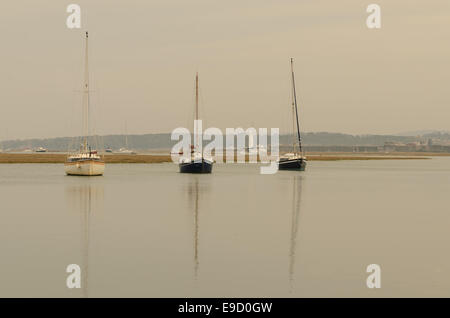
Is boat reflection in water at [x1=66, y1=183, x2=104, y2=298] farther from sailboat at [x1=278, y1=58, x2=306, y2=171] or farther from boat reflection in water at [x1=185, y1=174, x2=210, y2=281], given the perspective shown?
sailboat at [x1=278, y1=58, x2=306, y2=171]

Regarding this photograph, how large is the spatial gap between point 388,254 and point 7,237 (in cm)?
1555

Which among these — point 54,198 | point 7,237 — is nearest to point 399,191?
point 54,198

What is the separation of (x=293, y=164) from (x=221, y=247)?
7657 centimetres

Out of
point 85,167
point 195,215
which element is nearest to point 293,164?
point 85,167

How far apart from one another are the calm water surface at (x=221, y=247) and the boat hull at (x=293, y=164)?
176 feet

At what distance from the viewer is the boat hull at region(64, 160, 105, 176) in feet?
249

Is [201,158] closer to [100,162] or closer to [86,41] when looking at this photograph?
[100,162]

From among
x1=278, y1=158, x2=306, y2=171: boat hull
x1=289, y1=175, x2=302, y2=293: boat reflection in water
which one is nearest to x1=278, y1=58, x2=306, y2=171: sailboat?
x1=278, y1=158, x2=306, y2=171: boat hull

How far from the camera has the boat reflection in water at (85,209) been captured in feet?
60.3

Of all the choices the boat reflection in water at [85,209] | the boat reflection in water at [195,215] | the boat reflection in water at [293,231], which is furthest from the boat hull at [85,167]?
the boat reflection in water at [293,231]

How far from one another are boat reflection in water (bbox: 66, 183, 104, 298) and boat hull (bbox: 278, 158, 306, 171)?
→ 162ft

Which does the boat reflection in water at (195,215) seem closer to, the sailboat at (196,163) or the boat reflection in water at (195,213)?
the boat reflection in water at (195,213)
